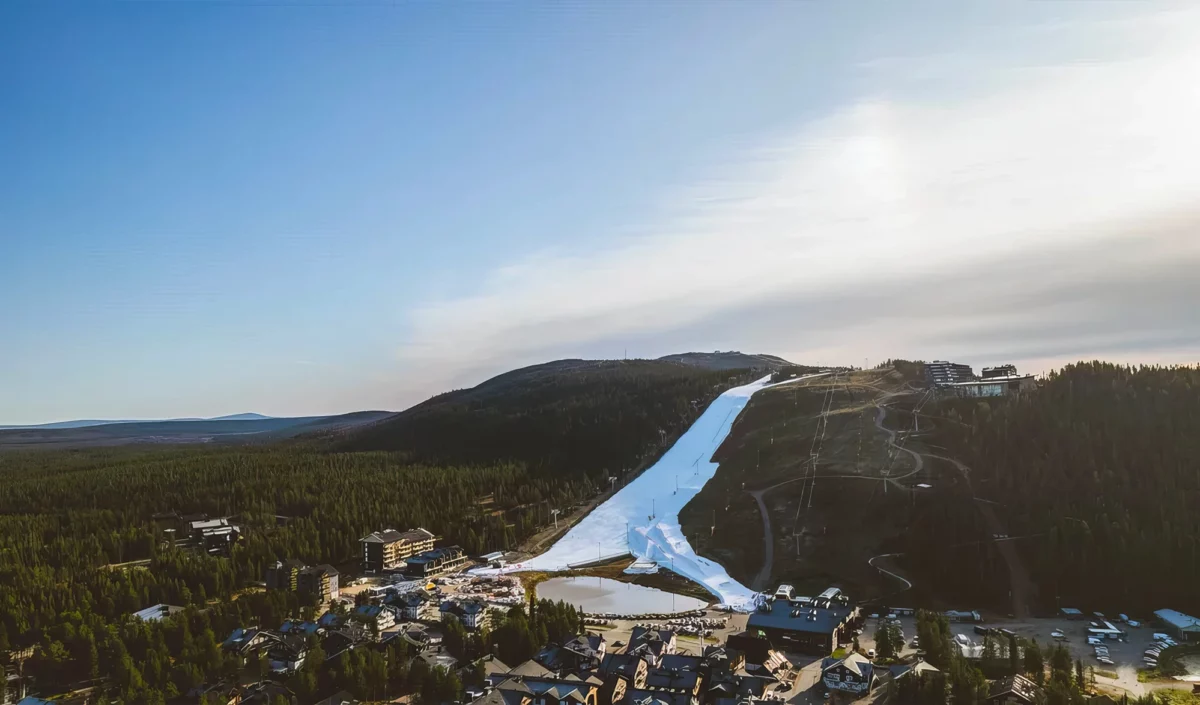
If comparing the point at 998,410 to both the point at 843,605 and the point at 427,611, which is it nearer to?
the point at 843,605

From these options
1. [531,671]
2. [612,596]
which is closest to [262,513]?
[612,596]

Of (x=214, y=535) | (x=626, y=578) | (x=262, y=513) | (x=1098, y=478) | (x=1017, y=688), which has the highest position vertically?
(x=1098, y=478)

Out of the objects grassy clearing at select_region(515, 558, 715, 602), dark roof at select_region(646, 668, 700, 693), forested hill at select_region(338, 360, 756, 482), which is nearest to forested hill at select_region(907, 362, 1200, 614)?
grassy clearing at select_region(515, 558, 715, 602)

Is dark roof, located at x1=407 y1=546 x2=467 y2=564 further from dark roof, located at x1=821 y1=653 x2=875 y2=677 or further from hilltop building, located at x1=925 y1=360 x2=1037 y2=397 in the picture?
hilltop building, located at x1=925 y1=360 x2=1037 y2=397

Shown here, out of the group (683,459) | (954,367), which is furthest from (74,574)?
(954,367)

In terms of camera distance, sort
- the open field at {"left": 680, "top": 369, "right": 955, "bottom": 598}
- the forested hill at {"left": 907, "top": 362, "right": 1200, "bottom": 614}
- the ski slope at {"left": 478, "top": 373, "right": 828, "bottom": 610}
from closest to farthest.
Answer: the forested hill at {"left": 907, "top": 362, "right": 1200, "bottom": 614}
the open field at {"left": 680, "top": 369, "right": 955, "bottom": 598}
the ski slope at {"left": 478, "top": 373, "right": 828, "bottom": 610}

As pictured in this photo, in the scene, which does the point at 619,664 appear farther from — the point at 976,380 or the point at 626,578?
the point at 976,380
